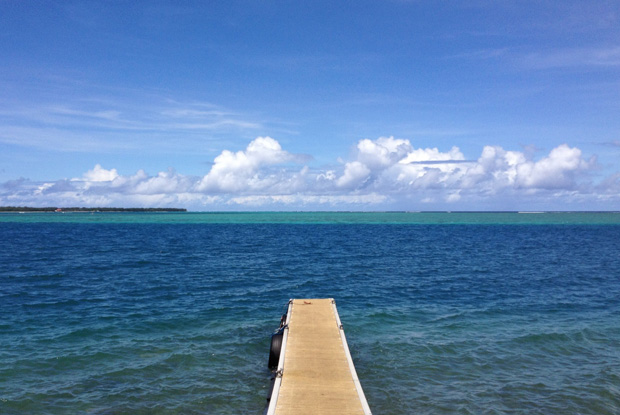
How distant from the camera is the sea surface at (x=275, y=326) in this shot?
1536cm

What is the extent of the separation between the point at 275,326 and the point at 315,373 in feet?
30.1

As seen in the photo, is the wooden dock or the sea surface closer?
the wooden dock

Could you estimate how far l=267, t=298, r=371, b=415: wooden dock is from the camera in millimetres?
12617

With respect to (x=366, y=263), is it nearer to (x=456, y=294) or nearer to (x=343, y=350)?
(x=456, y=294)

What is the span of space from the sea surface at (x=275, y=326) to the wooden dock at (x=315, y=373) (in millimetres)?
1514

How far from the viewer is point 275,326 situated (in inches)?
941

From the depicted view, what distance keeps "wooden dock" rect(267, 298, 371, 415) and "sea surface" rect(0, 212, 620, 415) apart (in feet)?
4.97

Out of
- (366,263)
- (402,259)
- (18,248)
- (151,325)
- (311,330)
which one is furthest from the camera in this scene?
(18,248)

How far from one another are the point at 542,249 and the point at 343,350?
60.6 metres

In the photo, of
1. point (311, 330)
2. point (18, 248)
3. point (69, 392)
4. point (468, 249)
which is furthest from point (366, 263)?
point (18, 248)

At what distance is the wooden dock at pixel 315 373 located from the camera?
12.6 m

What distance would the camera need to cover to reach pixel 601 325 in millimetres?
23984

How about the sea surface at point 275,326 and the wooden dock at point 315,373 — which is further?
the sea surface at point 275,326

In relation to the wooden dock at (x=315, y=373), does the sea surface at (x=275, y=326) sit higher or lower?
lower
